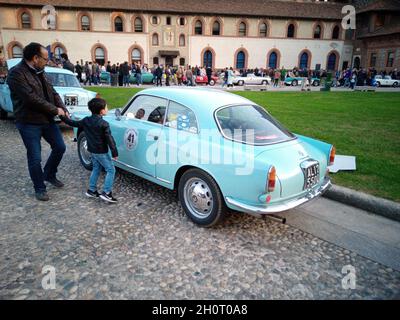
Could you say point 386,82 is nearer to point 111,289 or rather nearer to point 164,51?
point 164,51

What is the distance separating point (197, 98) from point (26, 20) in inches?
1725

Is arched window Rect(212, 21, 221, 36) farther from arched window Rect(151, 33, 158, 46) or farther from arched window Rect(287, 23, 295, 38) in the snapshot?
arched window Rect(287, 23, 295, 38)

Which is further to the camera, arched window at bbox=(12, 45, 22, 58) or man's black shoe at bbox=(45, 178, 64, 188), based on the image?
arched window at bbox=(12, 45, 22, 58)

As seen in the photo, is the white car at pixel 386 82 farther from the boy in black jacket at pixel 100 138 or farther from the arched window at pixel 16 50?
the arched window at pixel 16 50

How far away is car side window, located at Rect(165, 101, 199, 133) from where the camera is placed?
3.87 meters

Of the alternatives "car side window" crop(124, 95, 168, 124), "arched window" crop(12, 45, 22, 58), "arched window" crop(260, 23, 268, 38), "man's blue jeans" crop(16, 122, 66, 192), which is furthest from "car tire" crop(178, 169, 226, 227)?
"arched window" crop(260, 23, 268, 38)

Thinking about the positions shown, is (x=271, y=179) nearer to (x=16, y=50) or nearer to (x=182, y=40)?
(x=182, y=40)

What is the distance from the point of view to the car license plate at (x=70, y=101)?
8092 mm

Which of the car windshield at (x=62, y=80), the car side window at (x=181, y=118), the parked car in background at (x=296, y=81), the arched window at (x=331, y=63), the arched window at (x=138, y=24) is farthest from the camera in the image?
the arched window at (x=331, y=63)

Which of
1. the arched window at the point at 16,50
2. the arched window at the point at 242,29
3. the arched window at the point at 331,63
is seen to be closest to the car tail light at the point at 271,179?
the arched window at the point at 242,29

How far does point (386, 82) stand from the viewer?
3116 centimetres

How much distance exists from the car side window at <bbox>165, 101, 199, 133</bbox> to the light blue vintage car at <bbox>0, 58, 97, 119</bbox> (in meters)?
5.10

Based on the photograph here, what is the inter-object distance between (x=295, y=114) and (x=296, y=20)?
3918cm

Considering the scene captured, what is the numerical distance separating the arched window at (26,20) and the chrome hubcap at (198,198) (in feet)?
145
